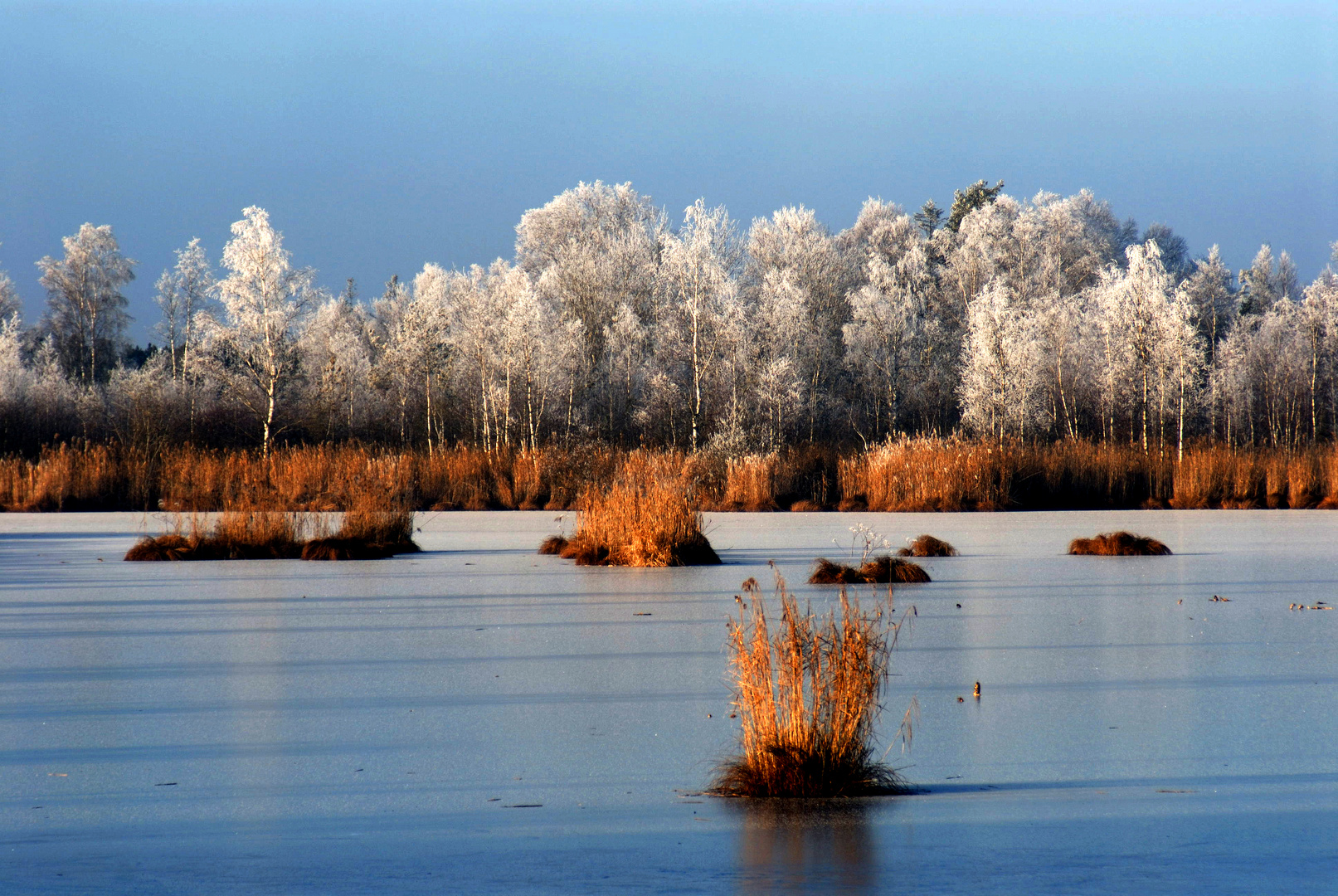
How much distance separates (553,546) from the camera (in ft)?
46.8

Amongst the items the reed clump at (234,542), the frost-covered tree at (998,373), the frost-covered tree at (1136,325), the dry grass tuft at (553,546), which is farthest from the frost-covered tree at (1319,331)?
the reed clump at (234,542)

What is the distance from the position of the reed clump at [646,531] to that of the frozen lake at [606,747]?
211 centimetres

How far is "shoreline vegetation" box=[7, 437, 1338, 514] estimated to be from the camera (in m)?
23.7

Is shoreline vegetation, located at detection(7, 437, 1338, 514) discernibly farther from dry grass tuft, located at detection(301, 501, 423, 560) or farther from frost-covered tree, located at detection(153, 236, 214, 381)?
frost-covered tree, located at detection(153, 236, 214, 381)

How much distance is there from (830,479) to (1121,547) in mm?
12155

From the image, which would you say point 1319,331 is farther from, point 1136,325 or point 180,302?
point 180,302

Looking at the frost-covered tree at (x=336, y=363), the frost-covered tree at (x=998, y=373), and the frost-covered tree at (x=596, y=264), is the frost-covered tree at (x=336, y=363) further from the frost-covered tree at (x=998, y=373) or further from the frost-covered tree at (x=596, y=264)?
the frost-covered tree at (x=998, y=373)

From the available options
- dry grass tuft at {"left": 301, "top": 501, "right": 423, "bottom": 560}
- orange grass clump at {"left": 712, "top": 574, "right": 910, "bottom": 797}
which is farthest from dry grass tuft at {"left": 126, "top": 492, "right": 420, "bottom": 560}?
orange grass clump at {"left": 712, "top": 574, "right": 910, "bottom": 797}

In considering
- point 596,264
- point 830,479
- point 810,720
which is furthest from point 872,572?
point 596,264

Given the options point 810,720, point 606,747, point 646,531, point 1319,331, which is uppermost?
point 1319,331

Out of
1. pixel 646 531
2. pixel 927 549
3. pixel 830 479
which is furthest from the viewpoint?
pixel 830 479

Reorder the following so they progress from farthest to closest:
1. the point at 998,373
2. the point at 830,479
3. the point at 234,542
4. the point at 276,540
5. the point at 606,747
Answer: the point at 998,373, the point at 830,479, the point at 276,540, the point at 234,542, the point at 606,747

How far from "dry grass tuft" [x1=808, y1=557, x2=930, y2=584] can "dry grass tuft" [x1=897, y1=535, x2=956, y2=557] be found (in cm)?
246

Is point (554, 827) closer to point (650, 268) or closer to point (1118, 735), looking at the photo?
point (1118, 735)
